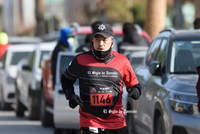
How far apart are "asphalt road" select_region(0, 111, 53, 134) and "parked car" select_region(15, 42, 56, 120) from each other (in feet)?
0.90

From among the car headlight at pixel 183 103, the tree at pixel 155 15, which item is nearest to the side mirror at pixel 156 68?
the car headlight at pixel 183 103

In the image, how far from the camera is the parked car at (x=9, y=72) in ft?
53.6

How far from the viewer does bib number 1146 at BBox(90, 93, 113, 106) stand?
5766mm

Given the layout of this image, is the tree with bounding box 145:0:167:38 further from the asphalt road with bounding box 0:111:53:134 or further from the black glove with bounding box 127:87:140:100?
the black glove with bounding box 127:87:140:100

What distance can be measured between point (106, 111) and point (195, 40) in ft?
9.79

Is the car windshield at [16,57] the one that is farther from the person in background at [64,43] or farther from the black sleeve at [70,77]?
the black sleeve at [70,77]

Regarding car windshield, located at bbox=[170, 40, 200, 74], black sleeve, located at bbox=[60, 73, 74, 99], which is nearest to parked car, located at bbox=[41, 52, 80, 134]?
car windshield, located at bbox=[170, 40, 200, 74]

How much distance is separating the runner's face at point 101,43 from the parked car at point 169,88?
1.47 meters

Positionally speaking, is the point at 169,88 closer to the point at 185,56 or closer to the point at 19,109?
the point at 185,56

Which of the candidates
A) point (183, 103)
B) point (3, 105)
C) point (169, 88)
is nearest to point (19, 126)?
point (3, 105)

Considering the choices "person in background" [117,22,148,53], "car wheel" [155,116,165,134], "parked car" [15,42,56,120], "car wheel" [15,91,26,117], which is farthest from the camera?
"car wheel" [15,91,26,117]

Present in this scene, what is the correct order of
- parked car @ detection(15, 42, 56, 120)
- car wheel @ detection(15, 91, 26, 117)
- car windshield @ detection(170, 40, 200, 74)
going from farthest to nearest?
car wheel @ detection(15, 91, 26, 117) < parked car @ detection(15, 42, 56, 120) < car windshield @ detection(170, 40, 200, 74)

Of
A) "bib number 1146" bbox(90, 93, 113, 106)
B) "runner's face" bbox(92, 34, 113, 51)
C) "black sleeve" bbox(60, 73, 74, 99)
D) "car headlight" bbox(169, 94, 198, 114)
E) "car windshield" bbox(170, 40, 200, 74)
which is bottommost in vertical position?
"car headlight" bbox(169, 94, 198, 114)

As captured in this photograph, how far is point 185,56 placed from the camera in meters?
8.13
